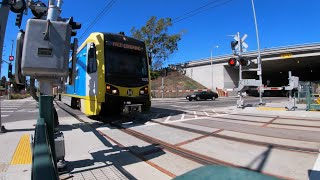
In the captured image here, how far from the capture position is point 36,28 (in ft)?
16.4

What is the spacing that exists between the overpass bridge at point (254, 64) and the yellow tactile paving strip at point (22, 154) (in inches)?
1397

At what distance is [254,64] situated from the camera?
131ft

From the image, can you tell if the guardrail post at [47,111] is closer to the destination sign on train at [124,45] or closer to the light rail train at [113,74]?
the light rail train at [113,74]

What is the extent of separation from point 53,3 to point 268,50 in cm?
4278

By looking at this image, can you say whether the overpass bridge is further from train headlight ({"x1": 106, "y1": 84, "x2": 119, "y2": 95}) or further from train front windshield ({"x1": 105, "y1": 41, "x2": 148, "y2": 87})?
train headlight ({"x1": 106, "y1": 84, "x2": 119, "y2": 95})

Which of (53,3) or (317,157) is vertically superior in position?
(53,3)

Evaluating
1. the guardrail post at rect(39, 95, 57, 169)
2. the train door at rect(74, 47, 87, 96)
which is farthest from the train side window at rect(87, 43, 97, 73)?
the guardrail post at rect(39, 95, 57, 169)

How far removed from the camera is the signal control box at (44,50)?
16.1ft

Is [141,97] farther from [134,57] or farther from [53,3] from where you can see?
[53,3]

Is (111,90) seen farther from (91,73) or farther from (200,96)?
(200,96)

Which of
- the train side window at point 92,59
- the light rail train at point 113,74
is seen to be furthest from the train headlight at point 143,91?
the train side window at point 92,59

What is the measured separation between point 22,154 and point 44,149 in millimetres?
4042

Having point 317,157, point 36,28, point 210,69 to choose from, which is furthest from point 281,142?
point 210,69

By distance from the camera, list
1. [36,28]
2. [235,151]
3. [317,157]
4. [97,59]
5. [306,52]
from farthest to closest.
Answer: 1. [306,52]
2. [97,59]
3. [235,151]
4. [317,157]
5. [36,28]
